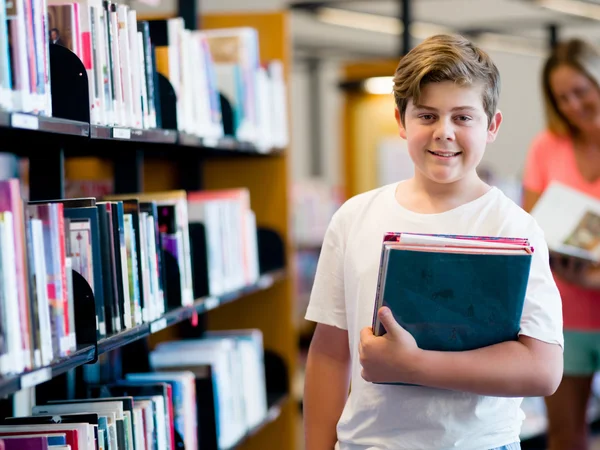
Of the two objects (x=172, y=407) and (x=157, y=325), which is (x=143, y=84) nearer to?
(x=157, y=325)

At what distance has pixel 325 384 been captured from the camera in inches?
72.7

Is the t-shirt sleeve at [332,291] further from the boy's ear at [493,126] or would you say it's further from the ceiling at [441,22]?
the ceiling at [441,22]

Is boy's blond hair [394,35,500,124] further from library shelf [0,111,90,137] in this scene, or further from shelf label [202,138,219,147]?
shelf label [202,138,219,147]

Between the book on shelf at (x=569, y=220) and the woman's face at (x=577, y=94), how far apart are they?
0.25 meters

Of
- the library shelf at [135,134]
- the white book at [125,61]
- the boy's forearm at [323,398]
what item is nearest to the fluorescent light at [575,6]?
the library shelf at [135,134]

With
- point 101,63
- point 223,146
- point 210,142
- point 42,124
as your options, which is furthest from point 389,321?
point 223,146

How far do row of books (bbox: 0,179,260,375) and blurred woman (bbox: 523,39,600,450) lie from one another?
3.75ft

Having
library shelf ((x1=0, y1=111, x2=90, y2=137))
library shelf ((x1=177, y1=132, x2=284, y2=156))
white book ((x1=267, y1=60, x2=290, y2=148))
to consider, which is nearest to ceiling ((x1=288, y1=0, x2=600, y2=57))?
white book ((x1=267, y1=60, x2=290, y2=148))

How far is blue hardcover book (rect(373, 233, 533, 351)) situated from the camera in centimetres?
156

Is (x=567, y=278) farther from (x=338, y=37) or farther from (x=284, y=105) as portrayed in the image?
(x=338, y=37)

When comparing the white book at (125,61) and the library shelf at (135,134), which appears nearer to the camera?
the library shelf at (135,134)

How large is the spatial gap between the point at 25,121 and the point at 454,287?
0.85 m

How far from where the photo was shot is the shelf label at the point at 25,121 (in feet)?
5.24

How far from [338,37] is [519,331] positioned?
30.3 ft
